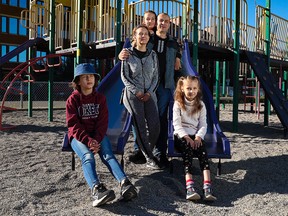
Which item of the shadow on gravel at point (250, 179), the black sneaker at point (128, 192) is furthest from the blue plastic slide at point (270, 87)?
the black sneaker at point (128, 192)

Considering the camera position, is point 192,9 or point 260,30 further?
point 260,30

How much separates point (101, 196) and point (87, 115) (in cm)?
94

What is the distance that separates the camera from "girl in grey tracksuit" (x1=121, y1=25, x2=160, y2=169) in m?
3.86

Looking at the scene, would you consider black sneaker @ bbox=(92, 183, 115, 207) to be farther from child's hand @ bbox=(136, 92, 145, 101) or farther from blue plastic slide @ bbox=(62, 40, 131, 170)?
blue plastic slide @ bbox=(62, 40, 131, 170)

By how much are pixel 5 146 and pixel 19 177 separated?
2017 mm

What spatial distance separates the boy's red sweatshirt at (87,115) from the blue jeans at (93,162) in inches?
3.7

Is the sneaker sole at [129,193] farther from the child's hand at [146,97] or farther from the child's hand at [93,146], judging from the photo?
the child's hand at [146,97]

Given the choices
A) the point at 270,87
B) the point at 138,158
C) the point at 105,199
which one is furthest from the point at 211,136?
the point at 270,87

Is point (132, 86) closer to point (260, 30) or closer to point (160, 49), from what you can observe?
point (160, 49)

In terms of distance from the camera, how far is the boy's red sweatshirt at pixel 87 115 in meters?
3.43

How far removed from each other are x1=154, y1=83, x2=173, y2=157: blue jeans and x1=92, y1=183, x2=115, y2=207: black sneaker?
56.3 inches

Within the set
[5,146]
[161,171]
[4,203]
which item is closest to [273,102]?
[161,171]

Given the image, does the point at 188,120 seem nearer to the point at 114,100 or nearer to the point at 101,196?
the point at 101,196

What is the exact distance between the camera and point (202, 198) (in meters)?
3.15
